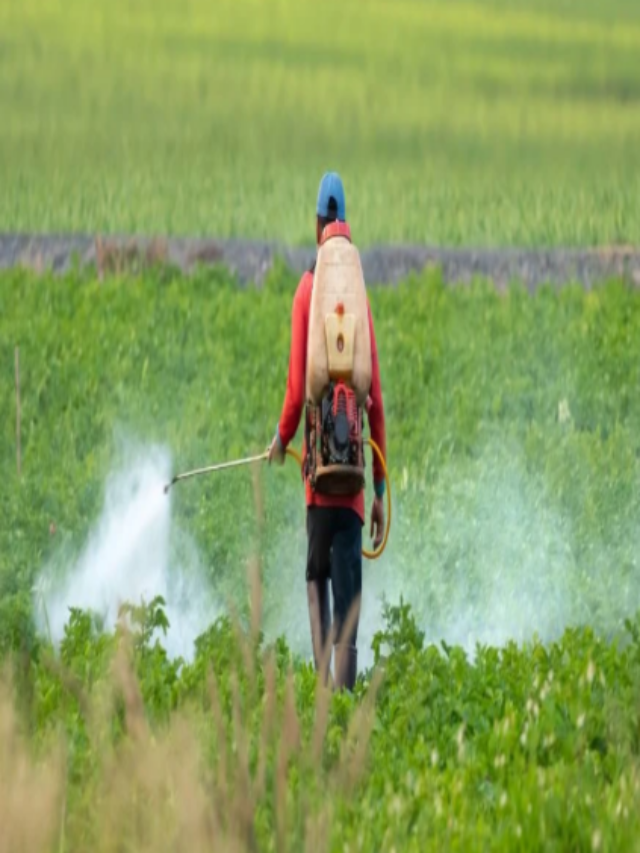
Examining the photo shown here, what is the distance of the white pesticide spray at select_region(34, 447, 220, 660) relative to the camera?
28.5 feet

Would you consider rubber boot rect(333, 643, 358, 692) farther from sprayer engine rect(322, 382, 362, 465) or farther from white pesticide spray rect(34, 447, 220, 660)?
white pesticide spray rect(34, 447, 220, 660)

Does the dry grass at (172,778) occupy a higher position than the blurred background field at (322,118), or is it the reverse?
the blurred background field at (322,118)

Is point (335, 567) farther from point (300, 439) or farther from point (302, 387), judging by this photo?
point (300, 439)

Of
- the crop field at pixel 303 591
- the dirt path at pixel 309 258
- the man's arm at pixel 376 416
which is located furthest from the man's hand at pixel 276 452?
the dirt path at pixel 309 258

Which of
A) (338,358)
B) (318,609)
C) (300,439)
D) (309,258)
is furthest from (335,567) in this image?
(309,258)

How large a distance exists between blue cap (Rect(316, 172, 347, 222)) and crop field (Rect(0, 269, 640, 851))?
140 centimetres

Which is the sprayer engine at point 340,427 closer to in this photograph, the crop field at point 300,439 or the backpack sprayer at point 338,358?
the backpack sprayer at point 338,358

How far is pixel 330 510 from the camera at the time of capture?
6.91 meters

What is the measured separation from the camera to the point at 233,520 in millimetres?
10312

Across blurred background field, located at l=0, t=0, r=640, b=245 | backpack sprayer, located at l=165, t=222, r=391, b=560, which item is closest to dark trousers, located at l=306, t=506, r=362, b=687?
backpack sprayer, located at l=165, t=222, r=391, b=560

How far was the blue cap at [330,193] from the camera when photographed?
22.1 feet

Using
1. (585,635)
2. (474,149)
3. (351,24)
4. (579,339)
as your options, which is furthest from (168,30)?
(585,635)

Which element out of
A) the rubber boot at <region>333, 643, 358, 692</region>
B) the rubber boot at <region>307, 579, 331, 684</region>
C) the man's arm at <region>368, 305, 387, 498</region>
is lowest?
the rubber boot at <region>333, 643, 358, 692</region>

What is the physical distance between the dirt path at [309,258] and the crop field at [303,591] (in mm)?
1155
